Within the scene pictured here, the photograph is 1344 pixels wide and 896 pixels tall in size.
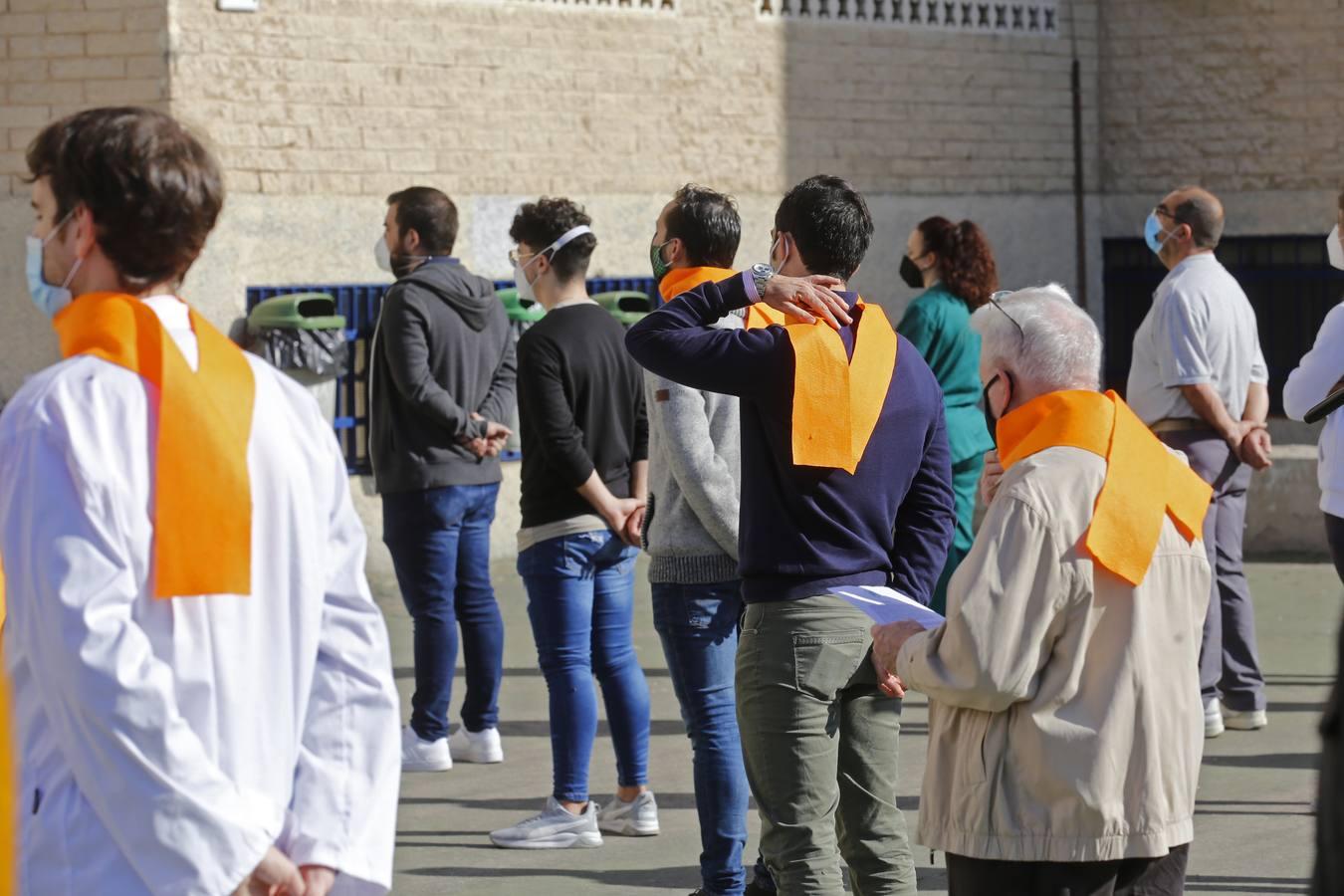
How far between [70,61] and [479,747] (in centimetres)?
596

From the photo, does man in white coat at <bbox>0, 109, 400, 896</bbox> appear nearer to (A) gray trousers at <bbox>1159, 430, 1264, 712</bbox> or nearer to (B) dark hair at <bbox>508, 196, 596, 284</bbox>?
(B) dark hair at <bbox>508, 196, 596, 284</bbox>

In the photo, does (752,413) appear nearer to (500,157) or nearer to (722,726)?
(722,726)

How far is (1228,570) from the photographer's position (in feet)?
24.9

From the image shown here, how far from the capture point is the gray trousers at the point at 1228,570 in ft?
24.8

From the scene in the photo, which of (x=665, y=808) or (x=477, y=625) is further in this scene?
(x=477, y=625)

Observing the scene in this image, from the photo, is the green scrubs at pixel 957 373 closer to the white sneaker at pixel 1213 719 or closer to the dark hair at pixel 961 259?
the dark hair at pixel 961 259

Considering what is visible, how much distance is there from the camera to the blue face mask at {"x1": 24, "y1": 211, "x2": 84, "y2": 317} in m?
2.51

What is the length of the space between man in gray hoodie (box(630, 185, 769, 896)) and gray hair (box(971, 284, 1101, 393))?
1.60m

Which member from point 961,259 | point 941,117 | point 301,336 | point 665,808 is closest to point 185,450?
point 665,808

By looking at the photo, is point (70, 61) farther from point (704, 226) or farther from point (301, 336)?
point (704, 226)

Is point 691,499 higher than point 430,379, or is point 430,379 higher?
point 430,379

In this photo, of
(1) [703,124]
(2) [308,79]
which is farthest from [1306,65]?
(2) [308,79]

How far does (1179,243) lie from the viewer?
7684 mm

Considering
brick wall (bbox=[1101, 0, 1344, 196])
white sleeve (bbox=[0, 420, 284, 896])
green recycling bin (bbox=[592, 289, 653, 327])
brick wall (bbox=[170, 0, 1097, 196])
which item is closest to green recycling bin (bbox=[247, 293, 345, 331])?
brick wall (bbox=[170, 0, 1097, 196])
